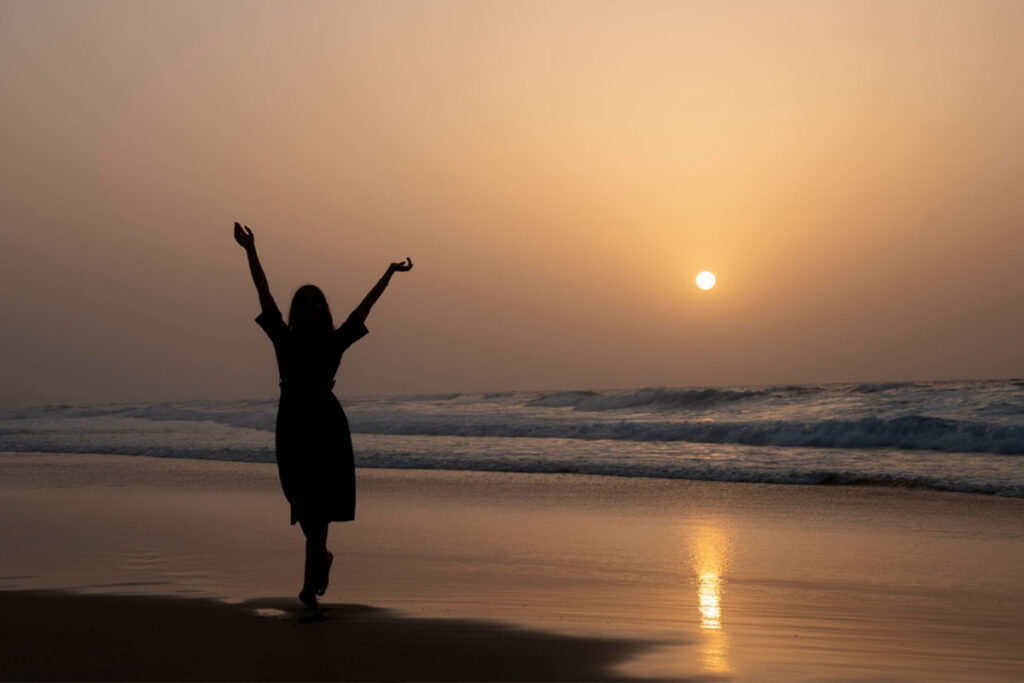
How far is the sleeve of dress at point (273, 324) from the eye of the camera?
5508mm

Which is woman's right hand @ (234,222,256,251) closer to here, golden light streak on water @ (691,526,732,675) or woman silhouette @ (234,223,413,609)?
woman silhouette @ (234,223,413,609)

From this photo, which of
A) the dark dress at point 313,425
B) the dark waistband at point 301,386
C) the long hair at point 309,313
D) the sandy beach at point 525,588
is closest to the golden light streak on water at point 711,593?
the sandy beach at point 525,588

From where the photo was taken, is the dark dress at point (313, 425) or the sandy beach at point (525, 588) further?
the dark dress at point (313, 425)

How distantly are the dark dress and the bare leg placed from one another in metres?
0.06

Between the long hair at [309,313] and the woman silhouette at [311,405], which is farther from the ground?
the long hair at [309,313]

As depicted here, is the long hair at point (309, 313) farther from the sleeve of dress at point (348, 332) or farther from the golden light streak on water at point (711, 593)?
the golden light streak on water at point (711, 593)

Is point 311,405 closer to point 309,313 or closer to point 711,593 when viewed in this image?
point 309,313

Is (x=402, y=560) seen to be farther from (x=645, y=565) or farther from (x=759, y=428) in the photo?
(x=759, y=428)

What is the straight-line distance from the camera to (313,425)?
5605mm

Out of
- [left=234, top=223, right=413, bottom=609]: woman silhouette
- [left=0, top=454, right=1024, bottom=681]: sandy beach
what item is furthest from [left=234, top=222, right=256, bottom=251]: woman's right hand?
[left=0, top=454, right=1024, bottom=681]: sandy beach

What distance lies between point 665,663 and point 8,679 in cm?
282

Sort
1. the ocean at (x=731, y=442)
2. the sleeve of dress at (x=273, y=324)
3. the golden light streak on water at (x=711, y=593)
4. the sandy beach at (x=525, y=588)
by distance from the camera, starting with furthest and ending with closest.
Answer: the ocean at (x=731, y=442) < the sleeve of dress at (x=273, y=324) < the golden light streak on water at (x=711, y=593) < the sandy beach at (x=525, y=588)

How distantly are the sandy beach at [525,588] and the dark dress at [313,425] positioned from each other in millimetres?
652

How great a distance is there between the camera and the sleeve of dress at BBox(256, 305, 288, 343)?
18.1 feet
